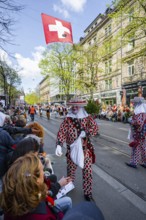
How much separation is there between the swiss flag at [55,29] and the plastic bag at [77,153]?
5330mm

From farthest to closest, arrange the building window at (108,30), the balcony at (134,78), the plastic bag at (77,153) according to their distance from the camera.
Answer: the building window at (108,30)
the balcony at (134,78)
the plastic bag at (77,153)

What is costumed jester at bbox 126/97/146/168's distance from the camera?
492cm

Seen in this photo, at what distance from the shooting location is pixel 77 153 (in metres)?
3.44

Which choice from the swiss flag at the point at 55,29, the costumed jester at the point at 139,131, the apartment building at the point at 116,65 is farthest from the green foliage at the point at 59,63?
the costumed jester at the point at 139,131

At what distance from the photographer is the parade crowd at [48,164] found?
4.25ft

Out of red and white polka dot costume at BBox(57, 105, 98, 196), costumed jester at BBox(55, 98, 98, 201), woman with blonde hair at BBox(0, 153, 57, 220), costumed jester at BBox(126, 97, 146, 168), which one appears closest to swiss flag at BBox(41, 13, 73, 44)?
costumed jester at BBox(126, 97, 146, 168)

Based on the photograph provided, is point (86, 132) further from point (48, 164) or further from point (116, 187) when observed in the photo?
point (116, 187)

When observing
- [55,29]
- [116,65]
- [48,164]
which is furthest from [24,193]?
[116,65]

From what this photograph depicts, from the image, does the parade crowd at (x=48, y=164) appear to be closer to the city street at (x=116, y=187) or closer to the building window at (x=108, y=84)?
the city street at (x=116, y=187)

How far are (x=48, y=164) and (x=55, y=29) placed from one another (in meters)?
5.75

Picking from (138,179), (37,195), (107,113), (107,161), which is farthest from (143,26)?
(37,195)

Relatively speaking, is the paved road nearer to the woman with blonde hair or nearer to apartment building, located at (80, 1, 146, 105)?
the woman with blonde hair

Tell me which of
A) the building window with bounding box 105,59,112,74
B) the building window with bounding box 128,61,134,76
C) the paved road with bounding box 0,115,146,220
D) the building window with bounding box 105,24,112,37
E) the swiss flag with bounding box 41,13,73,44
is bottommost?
the paved road with bounding box 0,115,146,220

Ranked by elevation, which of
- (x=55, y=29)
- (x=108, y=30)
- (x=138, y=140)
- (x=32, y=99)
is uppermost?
(x=108, y=30)
